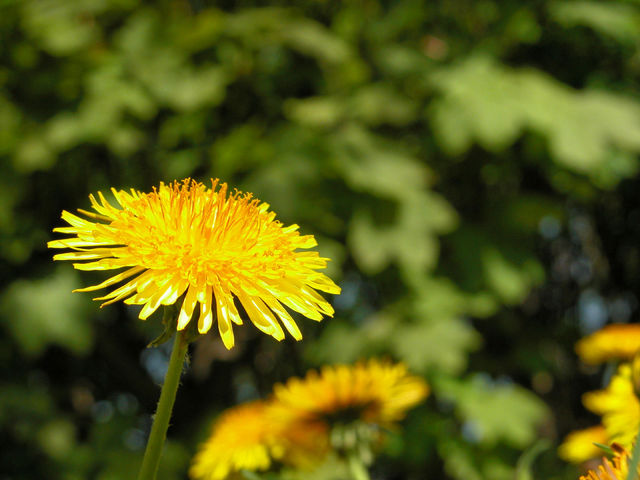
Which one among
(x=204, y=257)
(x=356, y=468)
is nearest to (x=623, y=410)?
(x=356, y=468)

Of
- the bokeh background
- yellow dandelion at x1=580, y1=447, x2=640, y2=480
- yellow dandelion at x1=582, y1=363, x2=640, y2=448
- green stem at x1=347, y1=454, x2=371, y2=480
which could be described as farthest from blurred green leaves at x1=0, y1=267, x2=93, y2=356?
yellow dandelion at x1=580, y1=447, x2=640, y2=480

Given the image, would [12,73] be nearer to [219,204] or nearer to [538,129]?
[538,129]

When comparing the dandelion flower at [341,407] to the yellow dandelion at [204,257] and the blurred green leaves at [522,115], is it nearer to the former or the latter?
the yellow dandelion at [204,257]

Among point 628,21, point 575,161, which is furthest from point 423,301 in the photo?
point 628,21

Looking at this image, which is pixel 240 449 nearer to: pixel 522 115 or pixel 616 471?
pixel 616 471

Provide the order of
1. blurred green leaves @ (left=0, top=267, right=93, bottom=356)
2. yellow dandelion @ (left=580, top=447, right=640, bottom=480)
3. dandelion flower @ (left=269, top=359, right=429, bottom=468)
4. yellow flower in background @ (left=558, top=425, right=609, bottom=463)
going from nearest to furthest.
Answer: yellow dandelion @ (left=580, top=447, right=640, bottom=480) → yellow flower in background @ (left=558, top=425, right=609, bottom=463) → dandelion flower @ (left=269, top=359, right=429, bottom=468) → blurred green leaves @ (left=0, top=267, right=93, bottom=356)

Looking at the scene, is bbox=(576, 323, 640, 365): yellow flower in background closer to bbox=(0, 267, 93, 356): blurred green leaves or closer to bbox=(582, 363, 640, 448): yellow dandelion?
bbox=(582, 363, 640, 448): yellow dandelion
